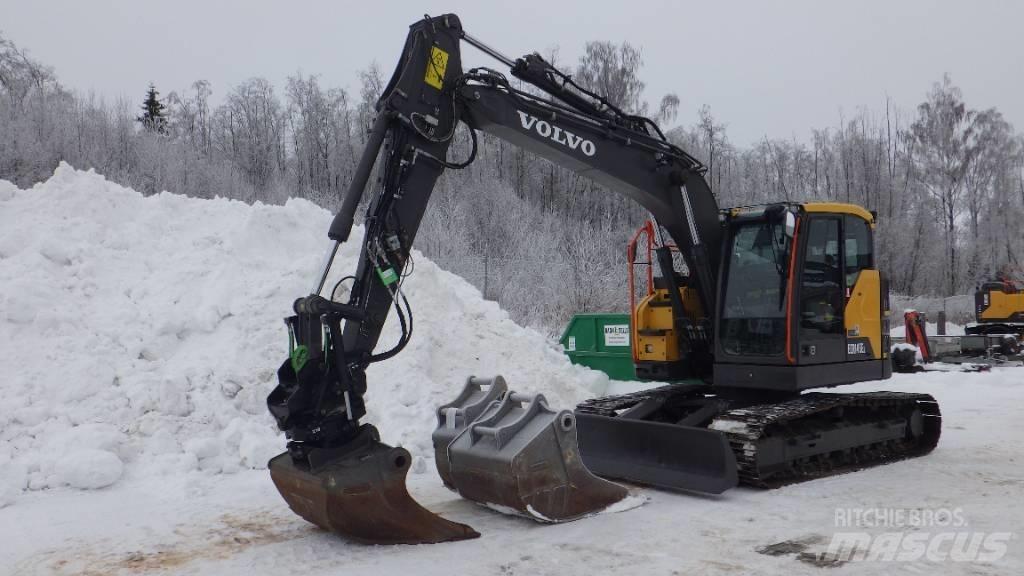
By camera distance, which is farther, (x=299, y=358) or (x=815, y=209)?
(x=815, y=209)

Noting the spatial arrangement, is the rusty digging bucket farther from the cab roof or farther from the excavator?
the cab roof

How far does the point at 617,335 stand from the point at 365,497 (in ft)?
25.6

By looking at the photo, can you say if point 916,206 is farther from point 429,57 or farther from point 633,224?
point 429,57

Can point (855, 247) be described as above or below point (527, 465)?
above

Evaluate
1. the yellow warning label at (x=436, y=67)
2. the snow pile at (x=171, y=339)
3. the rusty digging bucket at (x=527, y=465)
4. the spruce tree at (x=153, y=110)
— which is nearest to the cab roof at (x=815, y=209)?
the rusty digging bucket at (x=527, y=465)

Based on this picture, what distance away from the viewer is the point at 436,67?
17.8 ft

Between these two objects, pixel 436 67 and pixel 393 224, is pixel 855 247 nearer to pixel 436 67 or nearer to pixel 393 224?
pixel 436 67

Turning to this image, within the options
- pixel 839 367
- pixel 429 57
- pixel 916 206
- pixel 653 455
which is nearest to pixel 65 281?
pixel 429 57

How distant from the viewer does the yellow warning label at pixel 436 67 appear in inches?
212

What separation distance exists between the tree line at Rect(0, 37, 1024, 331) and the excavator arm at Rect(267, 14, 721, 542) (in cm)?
1744

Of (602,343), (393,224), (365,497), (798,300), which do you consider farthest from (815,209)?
(602,343)

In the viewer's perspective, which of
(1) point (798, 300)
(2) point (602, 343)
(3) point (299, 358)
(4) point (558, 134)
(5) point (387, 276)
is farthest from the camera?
(2) point (602, 343)

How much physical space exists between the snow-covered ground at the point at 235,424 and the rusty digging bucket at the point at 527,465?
159 millimetres

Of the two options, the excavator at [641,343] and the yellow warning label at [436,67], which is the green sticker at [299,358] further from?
the yellow warning label at [436,67]
